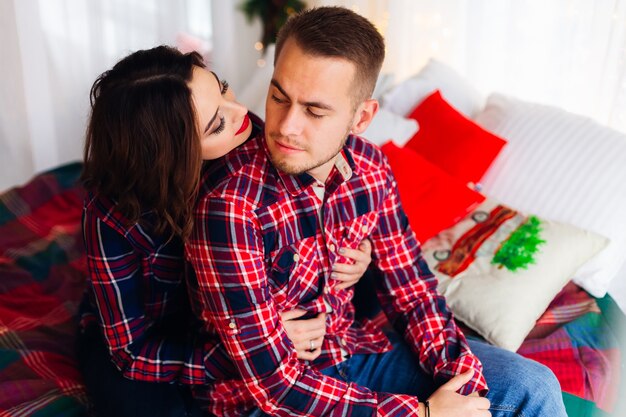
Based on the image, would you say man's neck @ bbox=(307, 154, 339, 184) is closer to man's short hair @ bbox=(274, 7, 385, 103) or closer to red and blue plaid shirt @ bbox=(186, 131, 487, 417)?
red and blue plaid shirt @ bbox=(186, 131, 487, 417)

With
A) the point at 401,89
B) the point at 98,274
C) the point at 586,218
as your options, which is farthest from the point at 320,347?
the point at 401,89

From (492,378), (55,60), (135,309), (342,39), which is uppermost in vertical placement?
(342,39)

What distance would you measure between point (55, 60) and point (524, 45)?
2.13 metres

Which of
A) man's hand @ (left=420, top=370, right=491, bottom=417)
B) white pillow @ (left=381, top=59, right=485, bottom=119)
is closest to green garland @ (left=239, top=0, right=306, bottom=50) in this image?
white pillow @ (left=381, top=59, right=485, bottom=119)

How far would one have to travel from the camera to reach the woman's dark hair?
1.11 metres

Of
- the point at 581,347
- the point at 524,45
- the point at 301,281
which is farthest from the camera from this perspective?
the point at 524,45

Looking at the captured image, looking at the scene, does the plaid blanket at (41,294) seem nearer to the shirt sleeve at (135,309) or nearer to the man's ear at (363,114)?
the shirt sleeve at (135,309)

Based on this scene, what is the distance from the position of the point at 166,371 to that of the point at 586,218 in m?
1.25

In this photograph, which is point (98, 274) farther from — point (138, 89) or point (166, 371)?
point (138, 89)

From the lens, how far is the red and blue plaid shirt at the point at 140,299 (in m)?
1.24

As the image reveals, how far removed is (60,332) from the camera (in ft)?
→ 5.43

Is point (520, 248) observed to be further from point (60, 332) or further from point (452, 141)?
point (60, 332)

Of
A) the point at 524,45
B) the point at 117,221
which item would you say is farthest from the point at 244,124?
the point at 524,45

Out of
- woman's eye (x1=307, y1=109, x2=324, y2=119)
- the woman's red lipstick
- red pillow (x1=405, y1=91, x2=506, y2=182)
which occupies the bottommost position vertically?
red pillow (x1=405, y1=91, x2=506, y2=182)
